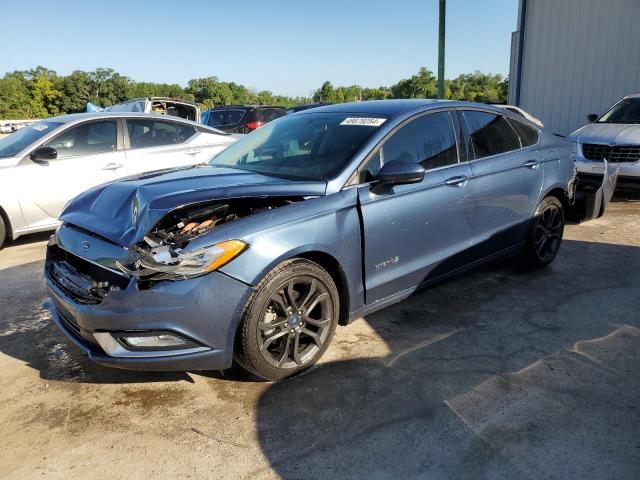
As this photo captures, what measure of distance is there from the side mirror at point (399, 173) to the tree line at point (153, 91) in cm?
5136

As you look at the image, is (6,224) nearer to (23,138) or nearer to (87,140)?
(23,138)

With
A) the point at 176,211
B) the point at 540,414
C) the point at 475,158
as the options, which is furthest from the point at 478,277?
the point at 176,211

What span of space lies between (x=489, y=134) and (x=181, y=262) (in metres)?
2.88

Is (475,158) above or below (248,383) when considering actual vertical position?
above

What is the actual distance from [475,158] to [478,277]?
50.6 inches

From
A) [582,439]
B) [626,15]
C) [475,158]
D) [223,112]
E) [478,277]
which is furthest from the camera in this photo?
[223,112]

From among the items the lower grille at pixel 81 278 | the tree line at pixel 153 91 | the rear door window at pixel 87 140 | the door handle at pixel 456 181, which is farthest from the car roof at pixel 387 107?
the tree line at pixel 153 91

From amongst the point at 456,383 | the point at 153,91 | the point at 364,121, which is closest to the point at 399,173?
the point at 364,121

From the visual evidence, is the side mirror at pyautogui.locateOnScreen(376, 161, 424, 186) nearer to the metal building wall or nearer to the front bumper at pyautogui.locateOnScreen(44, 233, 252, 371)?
the front bumper at pyautogui.locateOnScreen(44, 233, 252, 371)

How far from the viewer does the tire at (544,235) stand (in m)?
4.66

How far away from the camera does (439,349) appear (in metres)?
3.38

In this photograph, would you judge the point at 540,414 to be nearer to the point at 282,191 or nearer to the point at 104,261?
the point at 282,191

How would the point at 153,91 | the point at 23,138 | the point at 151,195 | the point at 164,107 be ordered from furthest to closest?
1. the point at 153,91
2. the point at 164,107
3. the point at 23,138
4. the point at 151,195

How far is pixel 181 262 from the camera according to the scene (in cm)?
257
